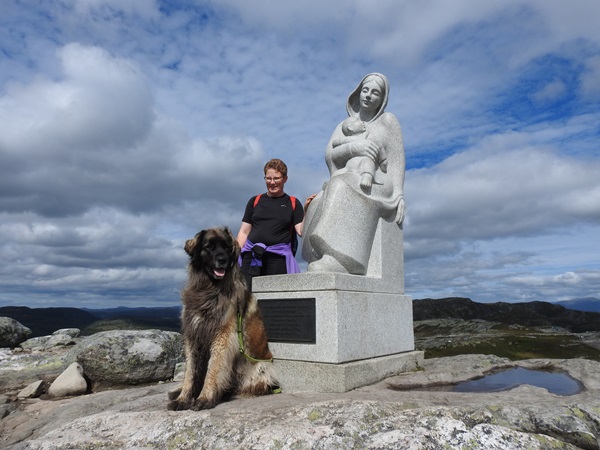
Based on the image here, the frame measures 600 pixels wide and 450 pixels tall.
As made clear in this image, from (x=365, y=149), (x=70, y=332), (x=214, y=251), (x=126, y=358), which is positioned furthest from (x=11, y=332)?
(x=365, y=149)

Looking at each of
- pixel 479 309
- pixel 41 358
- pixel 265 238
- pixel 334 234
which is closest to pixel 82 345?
pixel 41 358

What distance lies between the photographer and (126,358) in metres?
7.83

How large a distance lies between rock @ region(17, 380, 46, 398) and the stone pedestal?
4.38m

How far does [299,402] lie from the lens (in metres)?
4.41

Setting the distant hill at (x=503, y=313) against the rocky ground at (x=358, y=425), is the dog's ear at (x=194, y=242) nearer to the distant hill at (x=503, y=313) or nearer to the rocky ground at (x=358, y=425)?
the rocky ground at (x=358, y=425)

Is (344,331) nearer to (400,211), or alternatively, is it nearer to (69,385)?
(400,211)

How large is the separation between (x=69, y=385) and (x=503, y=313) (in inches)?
2146

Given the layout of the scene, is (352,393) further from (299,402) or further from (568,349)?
(568,349)

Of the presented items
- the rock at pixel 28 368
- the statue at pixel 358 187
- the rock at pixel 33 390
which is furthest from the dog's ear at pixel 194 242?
the rock at pixel 28 368

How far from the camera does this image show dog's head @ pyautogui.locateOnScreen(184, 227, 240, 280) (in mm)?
4574

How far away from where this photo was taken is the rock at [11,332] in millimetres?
11289

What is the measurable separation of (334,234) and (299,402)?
2.48 metres

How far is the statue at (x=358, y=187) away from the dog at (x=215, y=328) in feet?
5.34

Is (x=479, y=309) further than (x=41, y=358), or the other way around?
(x=479, y=309)
